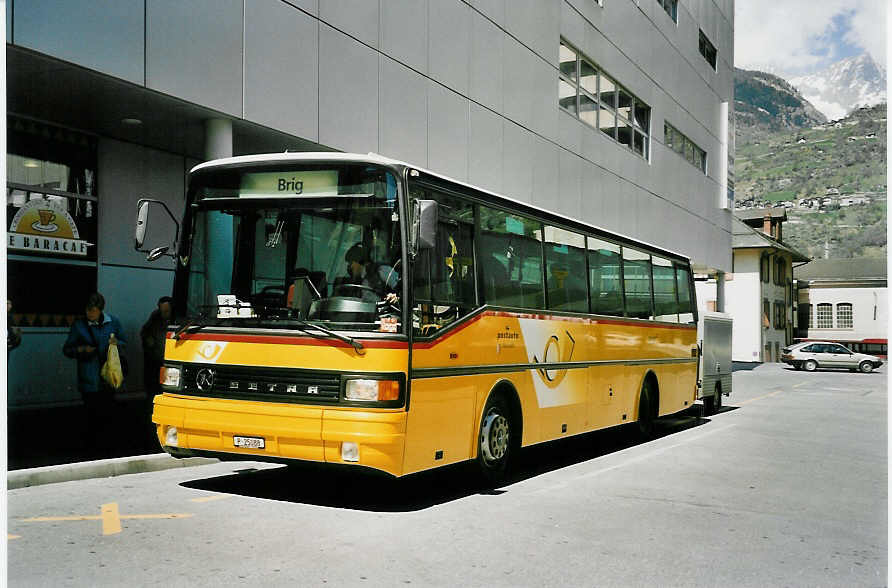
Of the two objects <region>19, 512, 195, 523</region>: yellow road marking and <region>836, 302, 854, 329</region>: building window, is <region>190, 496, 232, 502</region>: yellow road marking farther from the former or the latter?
<region>836, 302, 854, 329</region>: building window

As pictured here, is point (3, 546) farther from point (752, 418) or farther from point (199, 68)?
point (752, 418)

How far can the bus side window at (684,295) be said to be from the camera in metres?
16.7

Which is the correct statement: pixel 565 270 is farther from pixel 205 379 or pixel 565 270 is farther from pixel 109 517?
pixel 109 517

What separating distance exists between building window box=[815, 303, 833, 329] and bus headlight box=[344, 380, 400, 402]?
79.2 m

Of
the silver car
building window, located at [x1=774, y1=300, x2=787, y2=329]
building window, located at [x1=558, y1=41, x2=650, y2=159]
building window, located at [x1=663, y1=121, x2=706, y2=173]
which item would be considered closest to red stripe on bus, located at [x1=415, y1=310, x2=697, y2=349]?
building window, located at [x1=558, y1=41, x2=650, y2=159]

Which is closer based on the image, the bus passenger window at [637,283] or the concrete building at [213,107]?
the concrete building at [213,107]

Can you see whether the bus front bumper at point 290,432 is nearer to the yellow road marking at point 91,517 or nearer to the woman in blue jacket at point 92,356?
the yellow road marking at point 91,517

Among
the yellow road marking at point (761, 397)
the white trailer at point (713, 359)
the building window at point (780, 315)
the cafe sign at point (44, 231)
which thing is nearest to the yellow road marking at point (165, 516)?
the cafe sign at point (44, 231)

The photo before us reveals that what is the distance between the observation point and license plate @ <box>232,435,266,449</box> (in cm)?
759

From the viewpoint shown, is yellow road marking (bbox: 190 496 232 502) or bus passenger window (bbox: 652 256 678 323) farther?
bus passenger window (bbox: 652 256 678 323)

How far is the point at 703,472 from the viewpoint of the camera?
35.0ft

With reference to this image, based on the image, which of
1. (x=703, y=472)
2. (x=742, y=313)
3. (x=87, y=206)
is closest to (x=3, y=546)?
(x=703, y=472)

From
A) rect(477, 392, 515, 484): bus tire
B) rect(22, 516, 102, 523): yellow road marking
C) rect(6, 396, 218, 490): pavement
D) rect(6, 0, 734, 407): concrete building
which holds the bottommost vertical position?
rect(22, 516, 102, 523): yellow road marking

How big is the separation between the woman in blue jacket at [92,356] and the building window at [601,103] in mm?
16571
